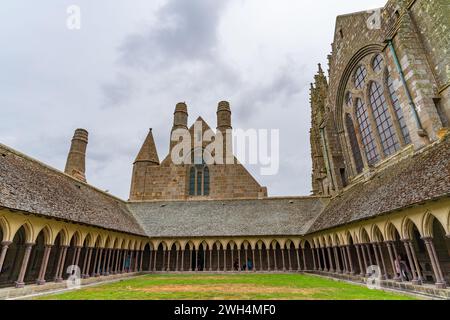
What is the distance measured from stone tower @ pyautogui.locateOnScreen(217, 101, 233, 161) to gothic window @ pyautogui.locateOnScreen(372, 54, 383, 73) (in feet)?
56.1

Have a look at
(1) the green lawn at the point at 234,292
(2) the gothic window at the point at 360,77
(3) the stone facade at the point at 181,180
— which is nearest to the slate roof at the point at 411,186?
(1) the green lawn at the point at 234,292

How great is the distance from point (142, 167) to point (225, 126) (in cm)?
1151

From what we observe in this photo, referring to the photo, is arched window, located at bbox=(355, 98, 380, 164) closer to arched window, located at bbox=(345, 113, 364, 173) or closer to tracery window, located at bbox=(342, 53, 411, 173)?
tracery window, located at bbox=(342, 53, 411, 173)

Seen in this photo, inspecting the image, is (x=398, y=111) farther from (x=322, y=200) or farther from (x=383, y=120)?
(x=322, y=200)

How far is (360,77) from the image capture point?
21.3 m

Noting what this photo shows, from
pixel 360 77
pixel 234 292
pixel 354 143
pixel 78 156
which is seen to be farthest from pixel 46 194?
pixel 360 77

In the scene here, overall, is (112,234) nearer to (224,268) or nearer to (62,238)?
(62,238)

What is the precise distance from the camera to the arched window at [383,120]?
698 inches

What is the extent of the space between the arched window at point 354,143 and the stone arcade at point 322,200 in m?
0.09

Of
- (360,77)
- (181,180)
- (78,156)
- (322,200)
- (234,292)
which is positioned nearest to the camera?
(234,292)

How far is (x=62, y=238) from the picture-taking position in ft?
45.9

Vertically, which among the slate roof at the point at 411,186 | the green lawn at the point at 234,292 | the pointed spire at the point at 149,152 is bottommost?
the green lawn at the point at 234,292

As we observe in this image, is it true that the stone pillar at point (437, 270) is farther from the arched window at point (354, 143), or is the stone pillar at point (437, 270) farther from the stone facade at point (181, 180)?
the stone facade at point (181, 180)
